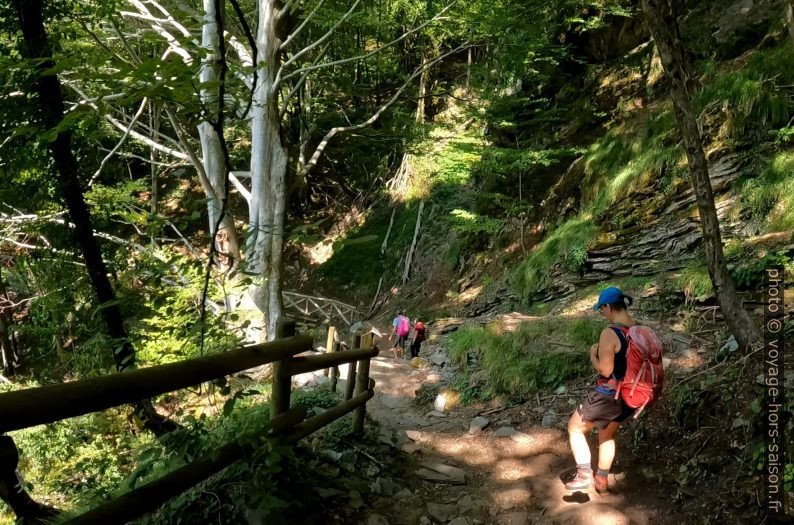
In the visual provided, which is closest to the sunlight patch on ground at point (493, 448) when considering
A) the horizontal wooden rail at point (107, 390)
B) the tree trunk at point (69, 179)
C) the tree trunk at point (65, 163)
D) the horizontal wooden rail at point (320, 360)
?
the horizontal wooden rail at point (320, 360)

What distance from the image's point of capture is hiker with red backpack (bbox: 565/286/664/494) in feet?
11.5

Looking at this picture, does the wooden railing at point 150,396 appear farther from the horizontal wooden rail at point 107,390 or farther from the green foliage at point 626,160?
the green foliage at point 626,160

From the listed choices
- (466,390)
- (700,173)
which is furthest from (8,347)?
(700,173)

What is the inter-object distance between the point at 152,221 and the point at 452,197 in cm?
1544

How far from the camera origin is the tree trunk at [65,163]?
11.2 ft

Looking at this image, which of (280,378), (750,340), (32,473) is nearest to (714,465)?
(750,340)

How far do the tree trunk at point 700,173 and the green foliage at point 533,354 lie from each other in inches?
83.5

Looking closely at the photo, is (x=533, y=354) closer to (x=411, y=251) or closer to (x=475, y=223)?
(x=475, y=223)

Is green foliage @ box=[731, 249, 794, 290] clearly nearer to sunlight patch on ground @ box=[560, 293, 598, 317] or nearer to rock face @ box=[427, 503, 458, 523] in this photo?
sunlight patch on ground @ box=[560, 293, 598, 317]

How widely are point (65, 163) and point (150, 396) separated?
2.42 m

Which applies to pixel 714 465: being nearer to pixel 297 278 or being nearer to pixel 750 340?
pixel 750 340

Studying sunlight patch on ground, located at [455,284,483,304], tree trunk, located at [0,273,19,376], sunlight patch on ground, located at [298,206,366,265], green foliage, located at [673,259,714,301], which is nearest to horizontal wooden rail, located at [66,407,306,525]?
green foliage, located at [673,259,714,301]

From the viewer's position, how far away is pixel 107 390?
204 cm

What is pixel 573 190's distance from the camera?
1138 centimetres
